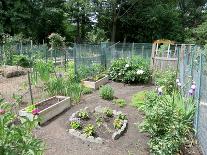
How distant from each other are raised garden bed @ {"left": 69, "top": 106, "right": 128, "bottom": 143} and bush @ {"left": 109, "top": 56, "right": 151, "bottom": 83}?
15.8 ft

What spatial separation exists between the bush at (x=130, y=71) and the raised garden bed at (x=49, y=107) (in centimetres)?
462

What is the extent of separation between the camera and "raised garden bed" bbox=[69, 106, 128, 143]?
5855 mm

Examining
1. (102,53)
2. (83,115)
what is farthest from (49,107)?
(102,53)

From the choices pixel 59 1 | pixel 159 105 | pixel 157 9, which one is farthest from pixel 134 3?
pixel 159 105

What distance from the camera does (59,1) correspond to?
31.0m

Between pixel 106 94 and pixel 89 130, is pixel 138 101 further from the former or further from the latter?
pixel 89 130

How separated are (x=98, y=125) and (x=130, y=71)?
615 cm

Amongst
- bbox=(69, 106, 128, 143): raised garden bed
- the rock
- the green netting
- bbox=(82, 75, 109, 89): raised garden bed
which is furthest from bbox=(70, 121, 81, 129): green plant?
the rock

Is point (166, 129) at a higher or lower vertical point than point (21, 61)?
lower

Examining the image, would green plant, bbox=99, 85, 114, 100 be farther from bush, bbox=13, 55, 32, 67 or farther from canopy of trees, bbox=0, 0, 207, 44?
canopy of trees, bbox=0, 0, 207, 44

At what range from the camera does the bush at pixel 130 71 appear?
1212cm

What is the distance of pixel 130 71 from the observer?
40.3 ft

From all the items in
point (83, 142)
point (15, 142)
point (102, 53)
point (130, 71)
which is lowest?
point (83, 142)

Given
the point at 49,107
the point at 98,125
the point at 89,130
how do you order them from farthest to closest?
the point at 49,107, the point at 98,125, the point at 89,130
